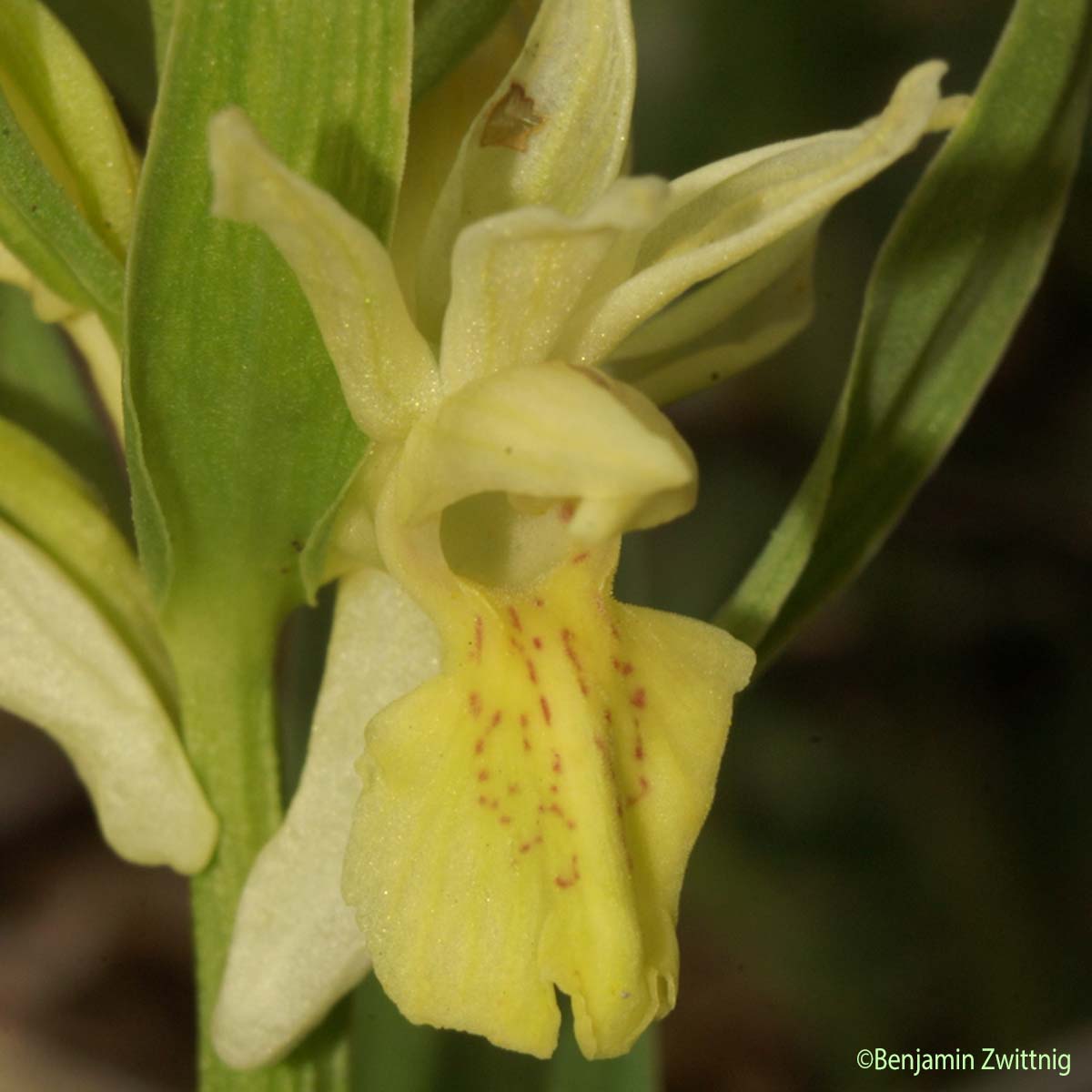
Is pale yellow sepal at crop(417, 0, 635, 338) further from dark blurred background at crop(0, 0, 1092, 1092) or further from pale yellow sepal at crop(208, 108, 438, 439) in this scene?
dark blurred background at crop(0, 0, 1092, 1092)

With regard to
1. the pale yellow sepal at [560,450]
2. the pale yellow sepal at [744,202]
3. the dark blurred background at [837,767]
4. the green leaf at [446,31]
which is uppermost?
the green leaf at [446,31]

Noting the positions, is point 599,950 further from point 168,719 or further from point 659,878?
point 168,719

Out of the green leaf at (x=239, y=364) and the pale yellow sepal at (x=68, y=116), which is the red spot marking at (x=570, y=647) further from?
the pale yellow sepal at (x=68, y=116)

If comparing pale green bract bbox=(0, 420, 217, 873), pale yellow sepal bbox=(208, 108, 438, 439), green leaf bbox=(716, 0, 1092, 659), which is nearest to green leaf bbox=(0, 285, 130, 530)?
pale green bract bbox=(0, 420, 217, 873)

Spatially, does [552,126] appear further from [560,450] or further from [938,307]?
[938,307]

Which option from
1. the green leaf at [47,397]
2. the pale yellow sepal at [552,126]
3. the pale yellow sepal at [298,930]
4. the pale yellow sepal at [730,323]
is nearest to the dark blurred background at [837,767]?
the pale yellow sepal at [730,323]

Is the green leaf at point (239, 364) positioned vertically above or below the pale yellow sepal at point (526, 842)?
above

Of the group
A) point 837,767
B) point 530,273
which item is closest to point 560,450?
point 530,273
